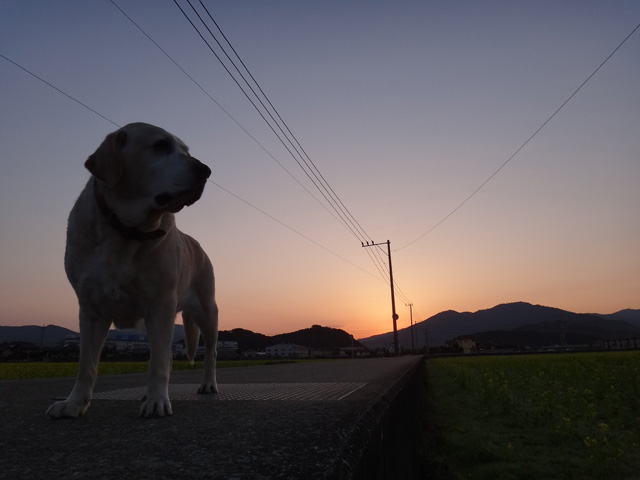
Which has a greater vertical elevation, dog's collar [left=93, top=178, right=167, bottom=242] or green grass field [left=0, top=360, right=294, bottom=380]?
dog's collar [left=93, top=178, right=167, bottom=242]

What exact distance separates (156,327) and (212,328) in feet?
4.82

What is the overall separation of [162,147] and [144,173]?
0.62 ft

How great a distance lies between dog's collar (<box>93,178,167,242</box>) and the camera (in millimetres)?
2699

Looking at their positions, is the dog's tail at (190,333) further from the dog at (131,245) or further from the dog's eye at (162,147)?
the dog's eye at (162,147)

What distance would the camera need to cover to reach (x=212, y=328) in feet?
13.9

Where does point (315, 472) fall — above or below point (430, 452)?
above

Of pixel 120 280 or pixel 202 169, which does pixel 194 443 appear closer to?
pixel 120 280

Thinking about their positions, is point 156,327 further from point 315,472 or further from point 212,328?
point 315,472

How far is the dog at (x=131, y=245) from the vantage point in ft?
8.88

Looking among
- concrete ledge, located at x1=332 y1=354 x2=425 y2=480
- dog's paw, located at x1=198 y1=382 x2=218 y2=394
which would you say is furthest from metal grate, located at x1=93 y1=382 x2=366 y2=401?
concrete ledge, located at x1=332 y1=354 x2=425 y2=480

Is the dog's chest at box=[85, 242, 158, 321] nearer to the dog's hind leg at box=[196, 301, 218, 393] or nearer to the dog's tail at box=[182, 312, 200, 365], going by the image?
the dog's hind leg at box=[196, 301, 218, 393]

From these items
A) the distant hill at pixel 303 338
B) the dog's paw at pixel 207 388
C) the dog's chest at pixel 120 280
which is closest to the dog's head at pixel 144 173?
the dog's chest at pixel 120 280

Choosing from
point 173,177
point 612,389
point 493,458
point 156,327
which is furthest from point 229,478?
point 612,389

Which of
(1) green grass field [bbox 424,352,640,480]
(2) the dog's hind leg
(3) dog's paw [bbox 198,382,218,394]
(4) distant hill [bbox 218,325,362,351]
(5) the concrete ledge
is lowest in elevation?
(1) green grass field [bbox 424,352,640,480]
